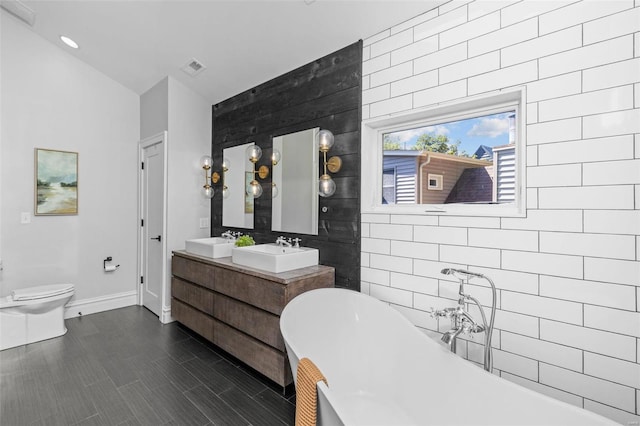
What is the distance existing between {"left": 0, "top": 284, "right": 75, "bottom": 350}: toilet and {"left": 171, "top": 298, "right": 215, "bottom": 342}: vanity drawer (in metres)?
1.06

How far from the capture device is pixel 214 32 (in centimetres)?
264

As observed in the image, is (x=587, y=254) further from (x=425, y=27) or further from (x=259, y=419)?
(x=259, y=419)

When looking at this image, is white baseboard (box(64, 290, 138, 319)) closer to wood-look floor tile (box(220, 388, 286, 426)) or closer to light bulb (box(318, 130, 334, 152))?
wood-look floor tile (box(220, 388, 286, 426))

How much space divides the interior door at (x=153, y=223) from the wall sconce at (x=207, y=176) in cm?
45

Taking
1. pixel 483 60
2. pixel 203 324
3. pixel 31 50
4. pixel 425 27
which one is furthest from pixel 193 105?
pixel 483 60

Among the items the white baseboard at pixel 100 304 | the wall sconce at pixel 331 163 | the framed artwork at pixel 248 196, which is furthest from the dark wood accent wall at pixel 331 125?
the white baseboard at pixel 100 304

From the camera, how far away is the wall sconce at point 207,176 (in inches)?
140

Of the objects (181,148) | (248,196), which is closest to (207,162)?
(181,148)

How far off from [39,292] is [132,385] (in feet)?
5.49

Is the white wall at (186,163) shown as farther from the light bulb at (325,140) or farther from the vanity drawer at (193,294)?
Answer: the light bulb at (325,140)

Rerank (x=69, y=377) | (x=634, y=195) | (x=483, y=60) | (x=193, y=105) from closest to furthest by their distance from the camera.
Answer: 1. (x=634, y=195)
2. (x=483, y=60)
3. (x=69, y=377)
4. (x=193, y=105)

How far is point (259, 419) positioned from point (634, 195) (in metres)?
2.35

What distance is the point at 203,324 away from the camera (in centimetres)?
280

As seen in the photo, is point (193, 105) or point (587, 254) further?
point (193, 105)
